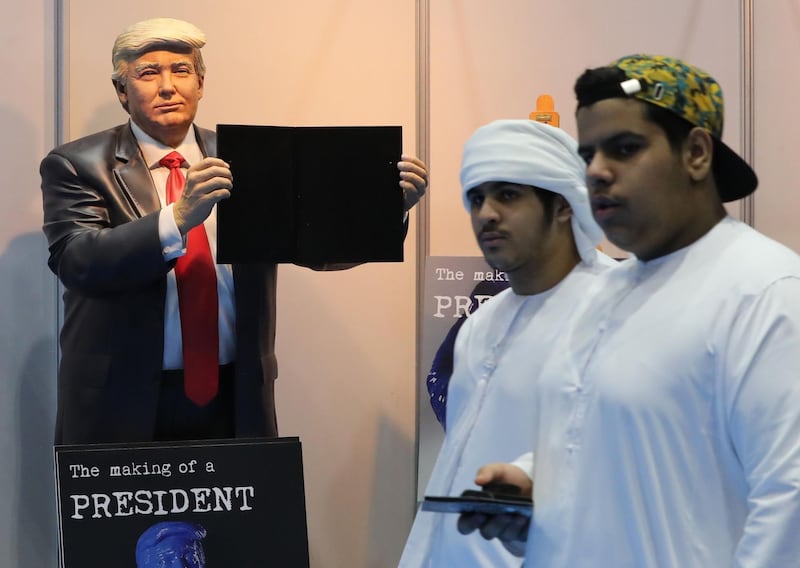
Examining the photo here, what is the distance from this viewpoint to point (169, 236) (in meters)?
2.92

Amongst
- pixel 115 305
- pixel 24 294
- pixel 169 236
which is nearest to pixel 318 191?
pixel 169 236

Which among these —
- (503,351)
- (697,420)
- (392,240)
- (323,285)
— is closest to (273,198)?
(392,240)

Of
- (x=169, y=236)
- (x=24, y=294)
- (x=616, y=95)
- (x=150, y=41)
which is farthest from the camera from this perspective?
(x=24, y=294)

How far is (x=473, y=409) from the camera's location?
2.07 metres

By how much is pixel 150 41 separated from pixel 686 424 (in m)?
2.18

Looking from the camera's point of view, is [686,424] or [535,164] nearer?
[686,424]

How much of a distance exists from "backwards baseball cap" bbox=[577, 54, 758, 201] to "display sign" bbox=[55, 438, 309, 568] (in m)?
1.67

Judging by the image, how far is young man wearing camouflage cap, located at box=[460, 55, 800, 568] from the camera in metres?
1.46

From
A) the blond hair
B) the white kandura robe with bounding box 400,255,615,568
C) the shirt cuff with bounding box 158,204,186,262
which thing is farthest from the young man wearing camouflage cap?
the blond hair

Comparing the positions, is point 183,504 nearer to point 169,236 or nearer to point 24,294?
point 169,236

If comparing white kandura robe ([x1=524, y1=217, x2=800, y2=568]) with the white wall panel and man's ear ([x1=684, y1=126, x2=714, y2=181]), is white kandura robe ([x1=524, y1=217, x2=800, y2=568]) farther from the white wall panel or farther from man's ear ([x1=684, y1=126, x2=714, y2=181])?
the white wall panel

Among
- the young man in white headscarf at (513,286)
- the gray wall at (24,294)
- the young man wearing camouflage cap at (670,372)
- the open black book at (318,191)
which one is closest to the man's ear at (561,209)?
the young man in white headscarf at (513,286)

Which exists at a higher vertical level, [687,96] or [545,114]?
[545,114]

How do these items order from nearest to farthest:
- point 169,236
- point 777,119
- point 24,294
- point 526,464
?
point 526,464 < point 169,236 < point 24,294 < point 777,119
